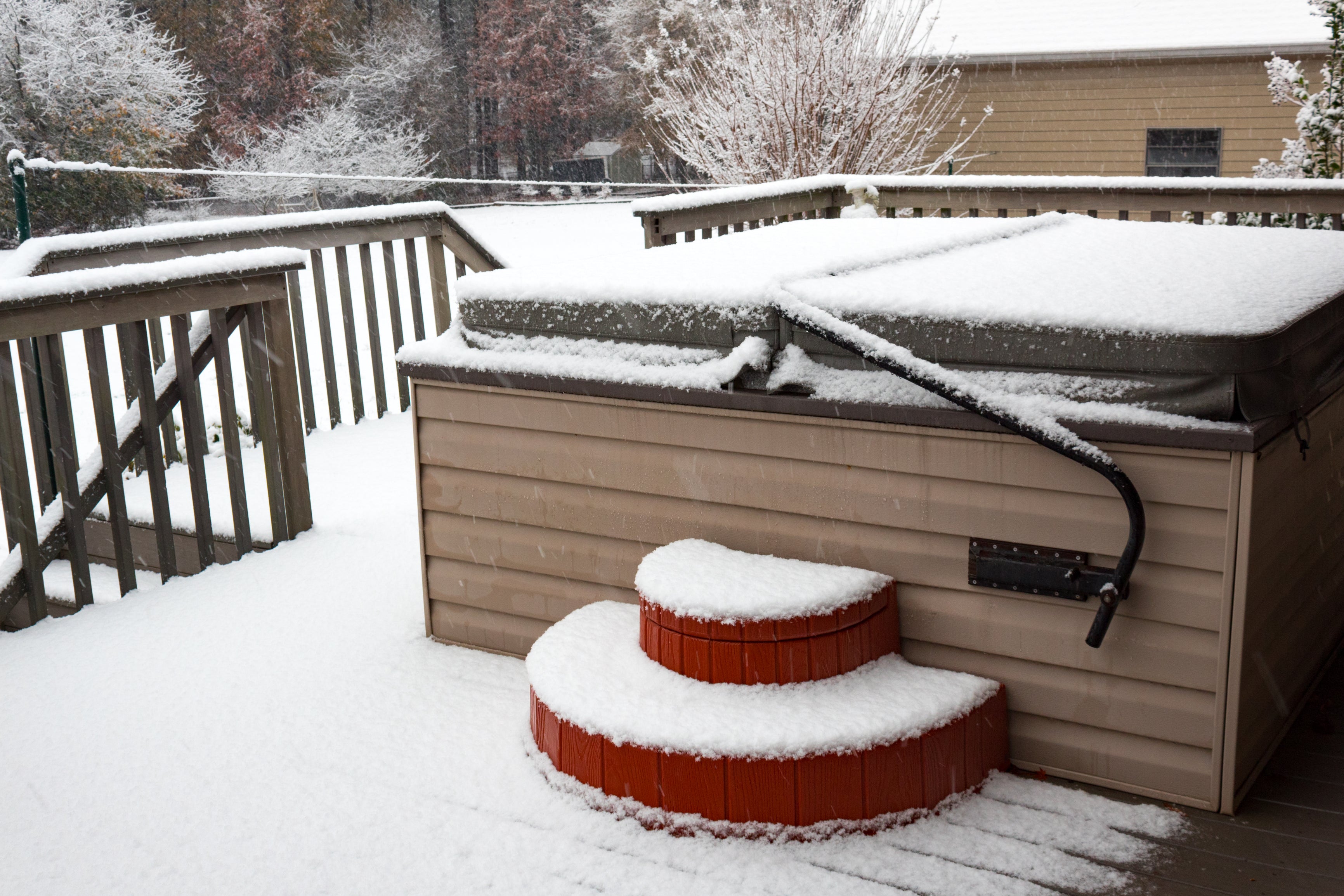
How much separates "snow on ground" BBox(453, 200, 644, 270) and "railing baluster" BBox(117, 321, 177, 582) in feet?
20.0

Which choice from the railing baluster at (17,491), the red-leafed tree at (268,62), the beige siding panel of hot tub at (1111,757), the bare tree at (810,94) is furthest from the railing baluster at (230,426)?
the red-leafed tree at (268,62)

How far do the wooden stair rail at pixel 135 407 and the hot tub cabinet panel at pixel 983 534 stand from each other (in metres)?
0.81

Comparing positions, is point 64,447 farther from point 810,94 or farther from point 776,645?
point 810,94

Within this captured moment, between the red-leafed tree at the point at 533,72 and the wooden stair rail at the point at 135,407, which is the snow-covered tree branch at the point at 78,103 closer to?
the red-leafed tree at the point at 533,72

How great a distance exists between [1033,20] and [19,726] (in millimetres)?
11872

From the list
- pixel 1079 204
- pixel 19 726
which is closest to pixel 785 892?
pixel 19 726

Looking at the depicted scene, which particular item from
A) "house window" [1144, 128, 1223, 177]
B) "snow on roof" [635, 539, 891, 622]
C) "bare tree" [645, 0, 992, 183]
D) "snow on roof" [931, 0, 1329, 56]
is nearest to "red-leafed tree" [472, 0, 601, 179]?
"snow on roof" [931, 0, 1329, 56]

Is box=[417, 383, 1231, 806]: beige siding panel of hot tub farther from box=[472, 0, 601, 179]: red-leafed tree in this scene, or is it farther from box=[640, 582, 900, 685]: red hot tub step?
box=[472, 0, 601, 179]: red-leafed tree

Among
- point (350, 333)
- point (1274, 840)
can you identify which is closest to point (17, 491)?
point (350, 333)

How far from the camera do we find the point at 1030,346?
205 cm

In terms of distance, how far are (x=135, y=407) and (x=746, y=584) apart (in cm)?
201

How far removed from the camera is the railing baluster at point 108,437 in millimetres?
2959

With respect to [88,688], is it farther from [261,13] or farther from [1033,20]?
[261,13]

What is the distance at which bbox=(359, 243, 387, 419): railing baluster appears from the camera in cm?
461
